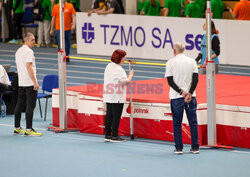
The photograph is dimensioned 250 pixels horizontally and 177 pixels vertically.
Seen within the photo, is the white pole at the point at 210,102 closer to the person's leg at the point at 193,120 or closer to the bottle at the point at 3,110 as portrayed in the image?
the person's leg at the point at 193,120

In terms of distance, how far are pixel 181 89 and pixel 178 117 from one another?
0.43 m

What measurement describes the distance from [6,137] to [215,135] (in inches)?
143

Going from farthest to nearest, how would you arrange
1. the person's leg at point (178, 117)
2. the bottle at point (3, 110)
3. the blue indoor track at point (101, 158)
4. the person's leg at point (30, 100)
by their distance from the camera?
1. the bottle at point (3, 110)
2. the person's leg at point (30, 100)
3. the person's leg at point (178, 117)
4. the blue indoor track at point (101, 158)

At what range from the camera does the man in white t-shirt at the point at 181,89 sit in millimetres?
9438

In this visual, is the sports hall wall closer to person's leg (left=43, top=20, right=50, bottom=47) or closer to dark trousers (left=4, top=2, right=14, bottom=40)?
person's leg (left=43, top=20, right=50, bottom=47)

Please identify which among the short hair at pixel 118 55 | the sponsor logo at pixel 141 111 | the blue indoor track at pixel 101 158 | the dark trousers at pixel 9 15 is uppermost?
the dark trousers at pixel 9 15

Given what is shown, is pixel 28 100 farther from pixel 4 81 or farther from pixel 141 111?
pixel 4 81

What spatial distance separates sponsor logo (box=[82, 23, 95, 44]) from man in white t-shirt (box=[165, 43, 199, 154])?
11570mm

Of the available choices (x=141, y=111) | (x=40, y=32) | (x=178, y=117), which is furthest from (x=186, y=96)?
(x=40, y=32)

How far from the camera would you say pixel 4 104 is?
13156mm

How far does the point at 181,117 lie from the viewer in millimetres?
9578

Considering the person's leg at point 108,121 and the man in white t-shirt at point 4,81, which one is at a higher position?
the man in white t-shirt at point 4,81

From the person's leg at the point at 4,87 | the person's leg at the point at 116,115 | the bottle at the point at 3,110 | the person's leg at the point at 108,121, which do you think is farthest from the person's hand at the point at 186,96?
the bottle at the point at 3,110

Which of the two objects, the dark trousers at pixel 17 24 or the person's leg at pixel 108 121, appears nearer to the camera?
the person's leg at pixel 108 121
